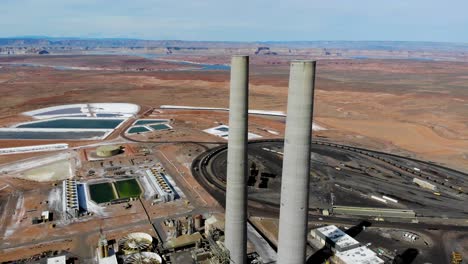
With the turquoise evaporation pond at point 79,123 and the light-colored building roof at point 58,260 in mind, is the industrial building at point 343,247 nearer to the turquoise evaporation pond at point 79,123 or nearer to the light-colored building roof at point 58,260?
the light-colored building roof at point 58,260

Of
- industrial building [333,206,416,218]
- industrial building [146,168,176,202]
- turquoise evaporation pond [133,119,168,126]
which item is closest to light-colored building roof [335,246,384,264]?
industrial building [333,206,416,218]

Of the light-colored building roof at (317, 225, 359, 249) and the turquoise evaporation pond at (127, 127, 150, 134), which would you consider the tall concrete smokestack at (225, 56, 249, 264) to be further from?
the turquoise evaporation pond at (127, 127, 150, 134)

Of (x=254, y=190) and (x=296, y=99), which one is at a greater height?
(x=296, y=99)

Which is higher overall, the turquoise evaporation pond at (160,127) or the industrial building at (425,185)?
the turquoise evaporation pond at (160,127)

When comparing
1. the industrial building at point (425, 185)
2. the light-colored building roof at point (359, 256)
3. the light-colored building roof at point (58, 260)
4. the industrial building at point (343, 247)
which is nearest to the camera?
the light-colored building roof at point (58, 260)

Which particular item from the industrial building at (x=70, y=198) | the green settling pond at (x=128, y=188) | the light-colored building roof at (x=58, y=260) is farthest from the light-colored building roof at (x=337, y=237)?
the industrial building at (x=70, y=198)

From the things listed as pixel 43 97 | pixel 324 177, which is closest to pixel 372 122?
pixel 324 177

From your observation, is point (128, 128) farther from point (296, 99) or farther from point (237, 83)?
point (296, 99)
